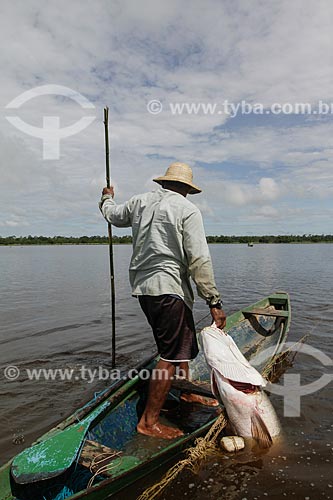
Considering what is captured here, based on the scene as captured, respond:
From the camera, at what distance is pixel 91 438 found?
11.9 feet

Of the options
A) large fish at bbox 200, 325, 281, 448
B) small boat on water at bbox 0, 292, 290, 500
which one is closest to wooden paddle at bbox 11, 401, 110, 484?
small boat on water at bbox 0, 292, 290, 500

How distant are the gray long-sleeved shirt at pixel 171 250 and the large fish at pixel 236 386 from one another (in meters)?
0.50

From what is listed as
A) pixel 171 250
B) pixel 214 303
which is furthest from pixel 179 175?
pixel 214 303

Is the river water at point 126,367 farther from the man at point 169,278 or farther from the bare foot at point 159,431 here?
the man at point 169,278

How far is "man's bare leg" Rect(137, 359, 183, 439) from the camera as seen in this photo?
3.77 meters

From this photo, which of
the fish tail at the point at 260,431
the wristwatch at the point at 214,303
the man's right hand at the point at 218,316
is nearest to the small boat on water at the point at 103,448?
the fish tail at the point at 260,431

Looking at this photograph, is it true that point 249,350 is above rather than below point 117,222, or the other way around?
below

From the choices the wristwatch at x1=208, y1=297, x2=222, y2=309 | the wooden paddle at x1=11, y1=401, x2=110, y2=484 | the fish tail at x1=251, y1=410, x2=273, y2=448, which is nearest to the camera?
the wooden paddle at x1=11, y1=401, x2=110, y2=484

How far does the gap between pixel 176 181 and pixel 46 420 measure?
3.71 meters

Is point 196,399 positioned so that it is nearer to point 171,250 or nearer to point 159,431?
point 159,431

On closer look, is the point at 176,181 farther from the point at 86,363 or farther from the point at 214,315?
the point at 86,363

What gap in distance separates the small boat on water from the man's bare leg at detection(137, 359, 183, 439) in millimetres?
81

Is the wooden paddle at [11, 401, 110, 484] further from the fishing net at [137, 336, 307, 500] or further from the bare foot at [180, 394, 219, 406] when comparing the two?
the bare foot at [180, 394, 219, 406]

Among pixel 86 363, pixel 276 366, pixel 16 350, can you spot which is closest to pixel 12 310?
pixel 16 350
